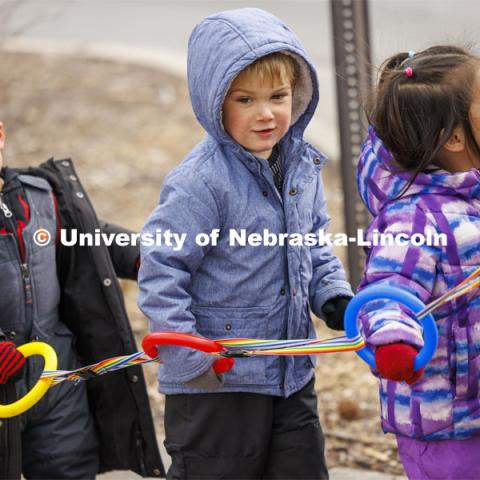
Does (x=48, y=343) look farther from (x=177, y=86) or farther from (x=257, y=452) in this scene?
(x=177, y=86)

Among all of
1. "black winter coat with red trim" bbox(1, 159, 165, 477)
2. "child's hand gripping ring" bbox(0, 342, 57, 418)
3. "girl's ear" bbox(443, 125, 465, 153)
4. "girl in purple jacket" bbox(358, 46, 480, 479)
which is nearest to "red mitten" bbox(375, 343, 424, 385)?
"girl in purple jacket" bbox(358, 46, 480, 479)

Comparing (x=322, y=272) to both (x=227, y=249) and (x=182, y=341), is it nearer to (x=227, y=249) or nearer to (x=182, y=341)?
(x=227, y=249)

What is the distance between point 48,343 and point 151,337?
665mm

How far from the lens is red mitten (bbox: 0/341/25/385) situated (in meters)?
2.86

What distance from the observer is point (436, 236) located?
2527mm

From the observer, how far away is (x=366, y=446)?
13.4ft

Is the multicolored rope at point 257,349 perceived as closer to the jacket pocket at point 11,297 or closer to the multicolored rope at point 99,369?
the multicolored rope at point 99,369

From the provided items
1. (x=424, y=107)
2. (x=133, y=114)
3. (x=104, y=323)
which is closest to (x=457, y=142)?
(x=424, y=107)

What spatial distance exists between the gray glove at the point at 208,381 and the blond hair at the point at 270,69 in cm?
81

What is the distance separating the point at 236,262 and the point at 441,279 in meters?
0.60

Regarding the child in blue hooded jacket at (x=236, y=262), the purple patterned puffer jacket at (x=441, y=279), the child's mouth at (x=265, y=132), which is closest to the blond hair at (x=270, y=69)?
the child in blue hooded jacket at (x=236, y=262)

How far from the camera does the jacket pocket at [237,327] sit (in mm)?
2881

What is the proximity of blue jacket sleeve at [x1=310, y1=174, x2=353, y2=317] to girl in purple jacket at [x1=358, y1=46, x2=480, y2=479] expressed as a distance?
435mm
